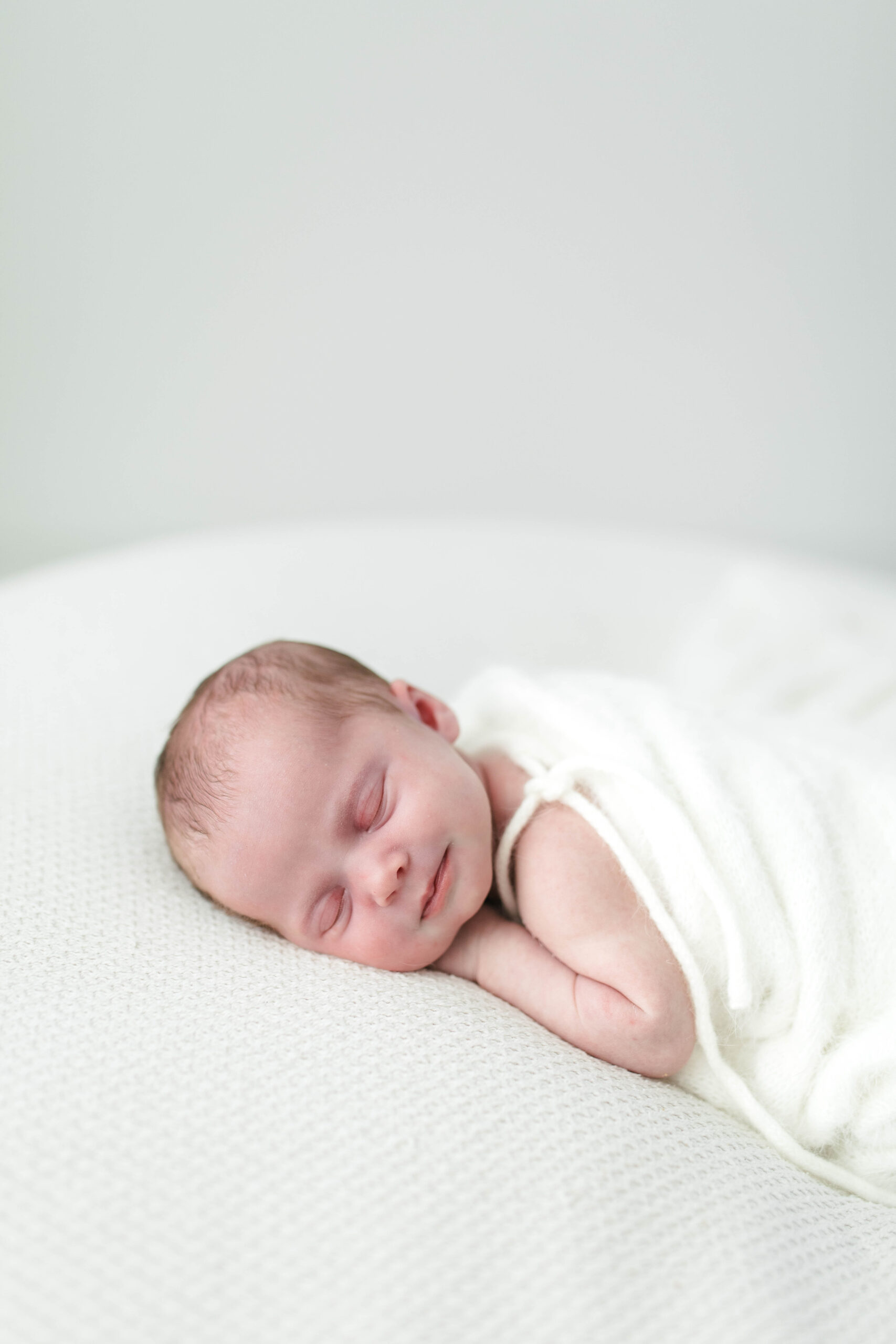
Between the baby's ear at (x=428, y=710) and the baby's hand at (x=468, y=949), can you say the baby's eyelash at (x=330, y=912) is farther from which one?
the baby's ear at (x=428, y=710)

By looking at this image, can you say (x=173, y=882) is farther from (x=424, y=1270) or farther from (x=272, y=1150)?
(x=424, y=1270)

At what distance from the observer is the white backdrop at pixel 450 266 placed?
162 cm

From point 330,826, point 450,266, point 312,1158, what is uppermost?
point 450,266

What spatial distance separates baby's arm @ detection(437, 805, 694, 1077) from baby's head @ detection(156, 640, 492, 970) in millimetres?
41

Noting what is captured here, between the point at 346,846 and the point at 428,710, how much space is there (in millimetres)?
208

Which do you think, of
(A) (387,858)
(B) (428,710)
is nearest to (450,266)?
(B) (428,710)

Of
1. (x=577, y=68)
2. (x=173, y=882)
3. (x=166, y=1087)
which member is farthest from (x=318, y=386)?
(x=166, y=1087)

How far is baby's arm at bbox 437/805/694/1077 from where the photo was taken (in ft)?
2.83

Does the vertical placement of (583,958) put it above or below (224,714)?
below

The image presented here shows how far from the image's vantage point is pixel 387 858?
3.04 feet

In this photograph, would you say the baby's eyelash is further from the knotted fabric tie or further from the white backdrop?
the white backdrop

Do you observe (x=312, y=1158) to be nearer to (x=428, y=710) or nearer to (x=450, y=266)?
(x=428, y=710)

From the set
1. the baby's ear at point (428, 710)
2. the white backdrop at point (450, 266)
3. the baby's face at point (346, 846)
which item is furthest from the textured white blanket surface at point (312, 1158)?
the white backdrop at point (450, 266)

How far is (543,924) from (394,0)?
1.46 meters
